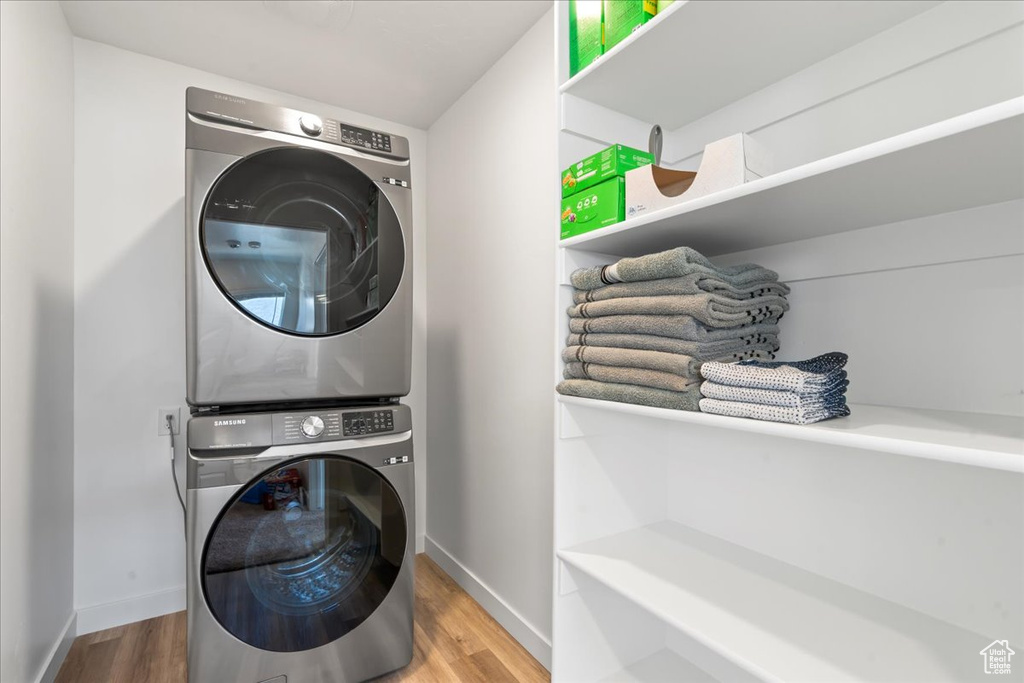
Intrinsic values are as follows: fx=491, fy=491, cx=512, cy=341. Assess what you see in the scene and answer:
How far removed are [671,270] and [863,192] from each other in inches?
12.7

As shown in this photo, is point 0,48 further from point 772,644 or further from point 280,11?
point 772,644

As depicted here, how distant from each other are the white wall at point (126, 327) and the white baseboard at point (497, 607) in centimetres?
109

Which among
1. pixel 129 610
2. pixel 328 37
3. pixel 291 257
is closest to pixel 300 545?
pixel 291 257

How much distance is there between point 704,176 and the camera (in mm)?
928

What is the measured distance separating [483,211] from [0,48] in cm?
142

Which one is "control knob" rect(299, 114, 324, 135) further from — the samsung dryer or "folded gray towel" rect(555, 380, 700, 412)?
"folded gray towel" rect(555, 380, 700, 412)

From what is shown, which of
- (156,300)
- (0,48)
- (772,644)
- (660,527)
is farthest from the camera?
(156,300)

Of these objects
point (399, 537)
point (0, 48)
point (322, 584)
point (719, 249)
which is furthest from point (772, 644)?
point (0, 48)

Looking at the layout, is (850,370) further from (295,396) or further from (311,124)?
(311,124)

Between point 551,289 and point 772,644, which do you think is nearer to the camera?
point 772,644

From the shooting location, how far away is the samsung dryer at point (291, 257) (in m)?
1.31

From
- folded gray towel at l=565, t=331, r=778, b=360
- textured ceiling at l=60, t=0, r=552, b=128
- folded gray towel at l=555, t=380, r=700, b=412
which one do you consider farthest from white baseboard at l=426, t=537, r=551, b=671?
textured ceiling at l=60, t=0, r=552, b=128

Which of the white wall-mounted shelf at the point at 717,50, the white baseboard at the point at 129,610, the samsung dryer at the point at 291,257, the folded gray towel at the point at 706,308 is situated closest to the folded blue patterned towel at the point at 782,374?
the folded gray towel at the point at 706,308

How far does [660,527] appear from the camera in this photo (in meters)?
1.37
